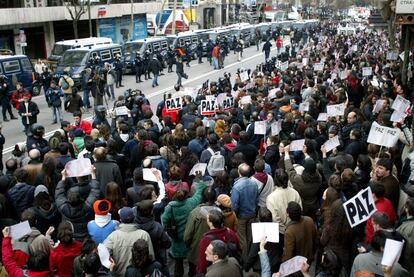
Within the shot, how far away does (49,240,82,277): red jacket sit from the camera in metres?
5.33

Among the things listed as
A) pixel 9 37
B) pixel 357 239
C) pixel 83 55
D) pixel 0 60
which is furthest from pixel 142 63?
pixel 357 239

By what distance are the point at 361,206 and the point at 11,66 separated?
18847mm

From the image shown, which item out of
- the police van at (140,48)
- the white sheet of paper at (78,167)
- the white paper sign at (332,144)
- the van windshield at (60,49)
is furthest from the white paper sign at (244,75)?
the van windshield at (60,49)

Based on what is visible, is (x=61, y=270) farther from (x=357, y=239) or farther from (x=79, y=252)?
(x=357, y=239)

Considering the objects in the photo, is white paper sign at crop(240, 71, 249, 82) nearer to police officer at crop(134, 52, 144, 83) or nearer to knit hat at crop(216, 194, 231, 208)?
police officer at crop(134, 52, 144, 83)

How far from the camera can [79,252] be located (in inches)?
212

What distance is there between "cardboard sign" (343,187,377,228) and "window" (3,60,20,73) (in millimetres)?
18519

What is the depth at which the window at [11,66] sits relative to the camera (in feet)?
69.1

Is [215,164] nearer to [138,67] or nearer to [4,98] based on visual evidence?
[4,98]

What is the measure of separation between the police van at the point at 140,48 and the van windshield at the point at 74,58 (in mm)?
5003

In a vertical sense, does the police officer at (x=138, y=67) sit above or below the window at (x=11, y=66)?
below

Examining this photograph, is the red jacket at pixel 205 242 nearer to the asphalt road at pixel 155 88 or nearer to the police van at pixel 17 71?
the asphalt road at pixel 155 88

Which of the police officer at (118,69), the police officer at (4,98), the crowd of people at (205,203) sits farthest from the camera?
the police officer at (118,69)

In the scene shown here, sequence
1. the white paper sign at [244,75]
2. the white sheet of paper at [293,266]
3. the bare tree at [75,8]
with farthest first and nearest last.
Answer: the bare tree at [75,8] < the white paper sign at [244,75] < the white sheet of paper at [293,266]
